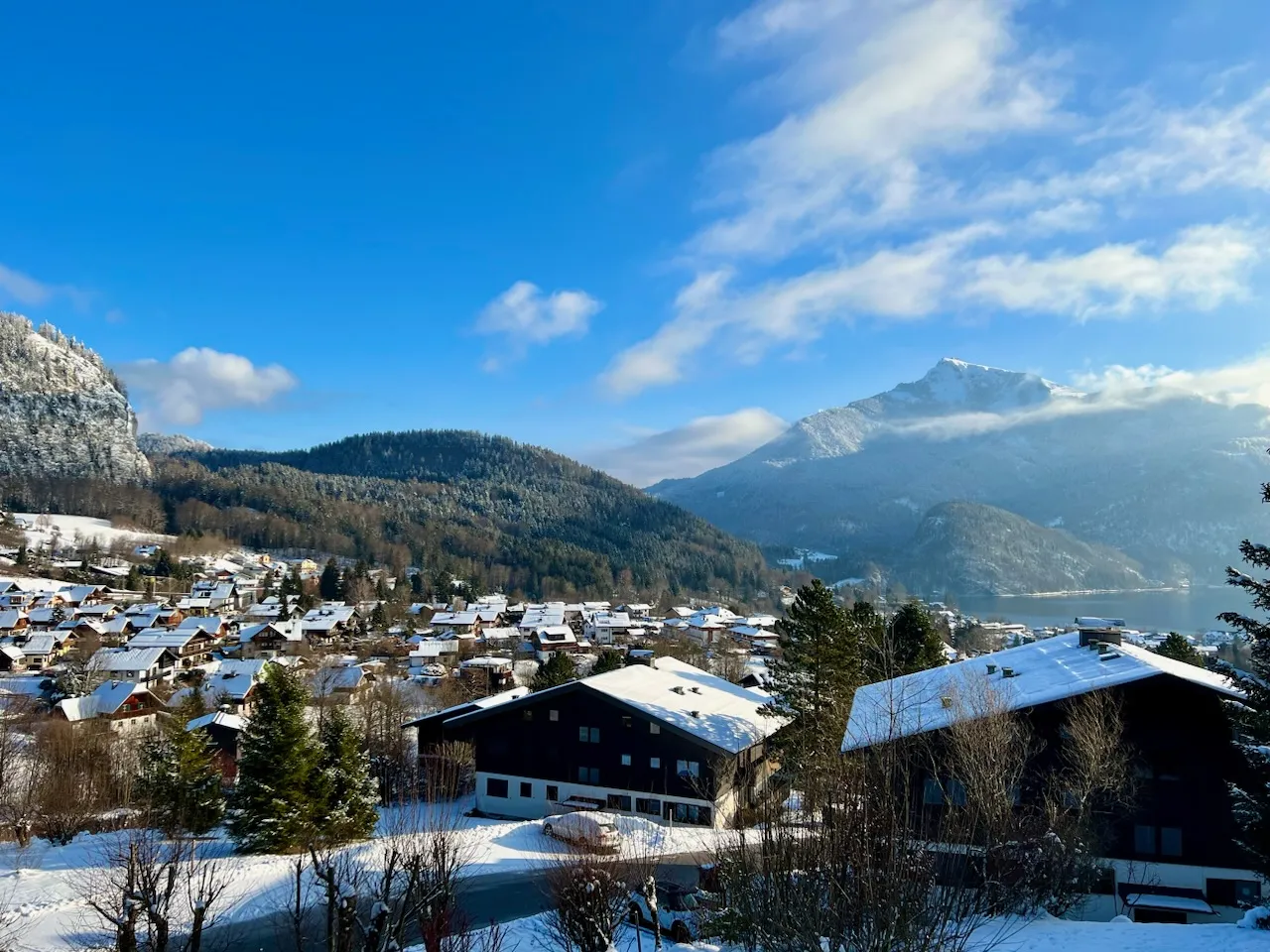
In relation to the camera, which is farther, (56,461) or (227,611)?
(56,461)

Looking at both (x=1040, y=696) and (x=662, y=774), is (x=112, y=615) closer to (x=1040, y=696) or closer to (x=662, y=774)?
(x=662, y=774)

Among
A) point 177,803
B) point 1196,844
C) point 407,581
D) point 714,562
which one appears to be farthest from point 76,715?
point 714,562

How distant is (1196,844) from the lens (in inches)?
630

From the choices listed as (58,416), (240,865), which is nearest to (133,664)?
(240,865)

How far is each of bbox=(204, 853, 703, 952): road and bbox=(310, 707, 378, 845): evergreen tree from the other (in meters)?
4.09

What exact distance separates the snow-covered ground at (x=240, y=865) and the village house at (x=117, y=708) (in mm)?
21638

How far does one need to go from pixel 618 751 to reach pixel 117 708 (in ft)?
106

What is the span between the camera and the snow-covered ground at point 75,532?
124m

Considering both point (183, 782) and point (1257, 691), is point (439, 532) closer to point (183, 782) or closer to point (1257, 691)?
point (183, 782)

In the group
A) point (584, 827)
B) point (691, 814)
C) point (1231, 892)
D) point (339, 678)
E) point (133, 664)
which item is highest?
point (133, 664)

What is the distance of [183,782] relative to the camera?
20297mm

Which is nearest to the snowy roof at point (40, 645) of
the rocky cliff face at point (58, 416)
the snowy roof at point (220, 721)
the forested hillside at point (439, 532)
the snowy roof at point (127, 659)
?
the snowy roof at point (127, 659)

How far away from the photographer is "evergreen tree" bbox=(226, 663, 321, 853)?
18.8 meters

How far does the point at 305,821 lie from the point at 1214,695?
70.6 feet
